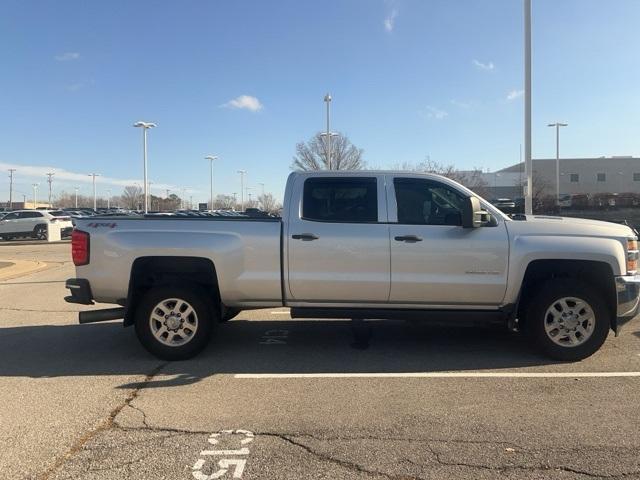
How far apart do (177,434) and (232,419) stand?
1.49 ft

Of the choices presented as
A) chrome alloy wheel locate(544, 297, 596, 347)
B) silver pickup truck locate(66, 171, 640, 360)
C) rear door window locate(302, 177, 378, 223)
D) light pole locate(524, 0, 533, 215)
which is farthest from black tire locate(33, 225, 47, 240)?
chrome alloy wheel locate(544, 297, 596, 347)

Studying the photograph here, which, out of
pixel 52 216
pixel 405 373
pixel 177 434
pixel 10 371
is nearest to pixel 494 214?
pixel 405 373

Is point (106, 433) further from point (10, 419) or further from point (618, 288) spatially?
point (618, 288)

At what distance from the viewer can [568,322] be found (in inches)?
225

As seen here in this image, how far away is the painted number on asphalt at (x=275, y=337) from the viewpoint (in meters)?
6.65

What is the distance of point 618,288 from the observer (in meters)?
5.55

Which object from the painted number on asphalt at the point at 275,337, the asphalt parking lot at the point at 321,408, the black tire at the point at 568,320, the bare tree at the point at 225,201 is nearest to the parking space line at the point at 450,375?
the asphalt parking lot at the point at 321,408

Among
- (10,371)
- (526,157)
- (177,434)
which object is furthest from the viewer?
(526,157)

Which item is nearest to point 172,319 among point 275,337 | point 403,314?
point 275,337

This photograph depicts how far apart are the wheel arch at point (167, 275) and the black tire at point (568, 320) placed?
344cm

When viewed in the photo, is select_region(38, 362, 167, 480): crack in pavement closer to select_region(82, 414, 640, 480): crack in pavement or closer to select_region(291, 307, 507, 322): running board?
select_region(82, 414, 640, 480): crack in pavement

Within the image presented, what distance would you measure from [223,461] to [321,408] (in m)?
1.13

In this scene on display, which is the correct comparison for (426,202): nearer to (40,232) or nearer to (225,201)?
(40,232)

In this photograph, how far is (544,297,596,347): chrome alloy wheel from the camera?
5688mm
